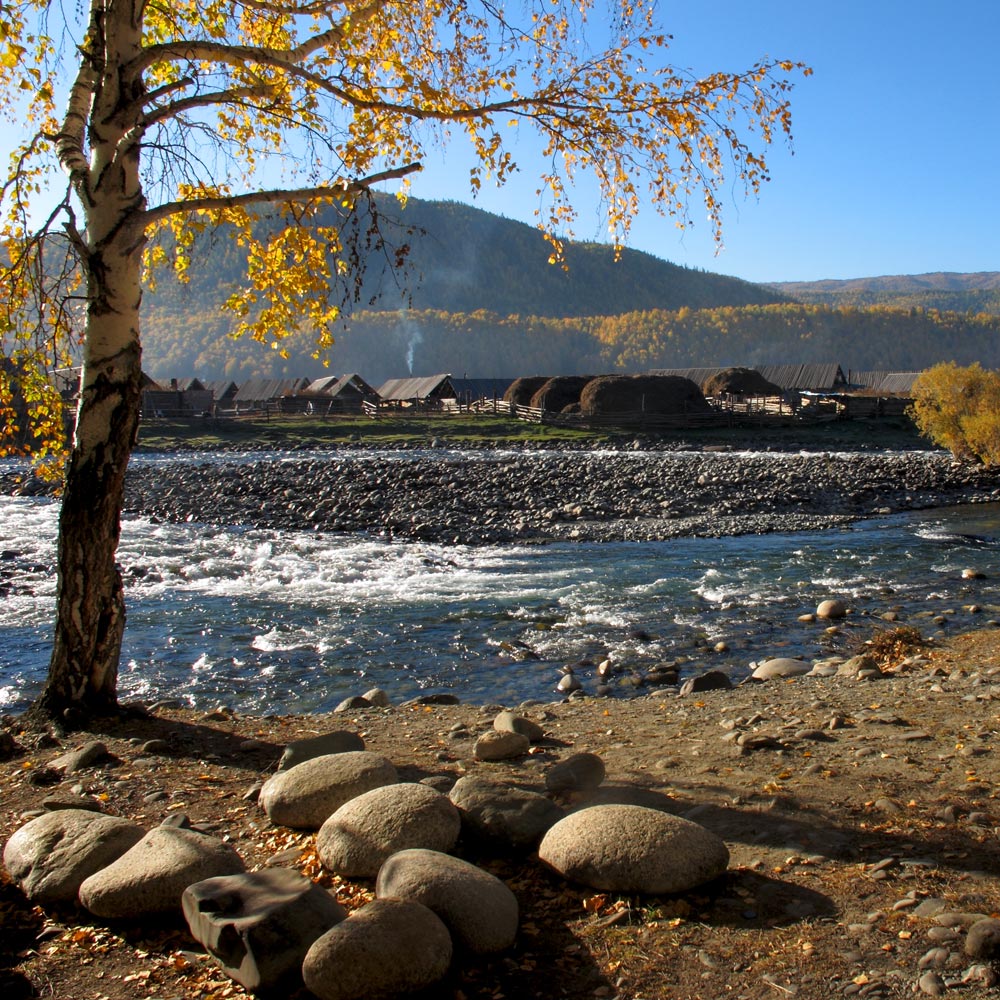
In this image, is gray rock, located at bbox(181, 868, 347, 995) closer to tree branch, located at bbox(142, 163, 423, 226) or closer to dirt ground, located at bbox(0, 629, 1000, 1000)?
dirt ground, located at bbox(0, 629, 1000, 1000)

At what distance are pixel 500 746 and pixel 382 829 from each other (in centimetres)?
195

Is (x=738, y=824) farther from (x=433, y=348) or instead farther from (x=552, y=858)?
(x=433, y=348)

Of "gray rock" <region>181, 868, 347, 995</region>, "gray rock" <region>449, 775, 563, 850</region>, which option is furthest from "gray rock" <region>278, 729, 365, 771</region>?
"gray rock" <region>181, 868, 347, 995</region>

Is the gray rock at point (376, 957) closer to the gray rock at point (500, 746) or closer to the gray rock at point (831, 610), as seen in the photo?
the gray rock at point (500, 746)

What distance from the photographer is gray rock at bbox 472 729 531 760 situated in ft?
19.8

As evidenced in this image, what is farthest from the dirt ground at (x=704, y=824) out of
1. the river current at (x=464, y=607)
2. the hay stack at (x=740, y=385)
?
the hay stack at (x=740, y=385)


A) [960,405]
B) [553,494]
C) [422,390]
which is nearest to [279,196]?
[553,494]

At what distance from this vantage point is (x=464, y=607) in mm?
12969

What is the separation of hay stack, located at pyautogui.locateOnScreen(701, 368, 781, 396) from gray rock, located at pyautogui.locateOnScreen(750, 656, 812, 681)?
61.7 meters

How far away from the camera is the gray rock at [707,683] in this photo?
860 centimetres

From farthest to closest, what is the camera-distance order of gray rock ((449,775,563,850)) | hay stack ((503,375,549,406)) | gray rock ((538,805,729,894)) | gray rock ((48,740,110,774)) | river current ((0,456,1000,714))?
hay stack ((503,375,549,406)) < river current ((0,456,1000,714)) < gray rock ((48,740,110,774)) < gray rock ((449,775,563,850)) < gray rock ((538,805,729,894))

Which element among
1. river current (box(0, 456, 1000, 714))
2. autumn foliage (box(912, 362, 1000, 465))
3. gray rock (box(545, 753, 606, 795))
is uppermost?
autumn foliage (box(912, 362, 1000, 465))

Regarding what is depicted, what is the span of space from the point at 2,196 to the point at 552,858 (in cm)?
560

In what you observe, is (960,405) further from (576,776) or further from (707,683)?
(576,776)
